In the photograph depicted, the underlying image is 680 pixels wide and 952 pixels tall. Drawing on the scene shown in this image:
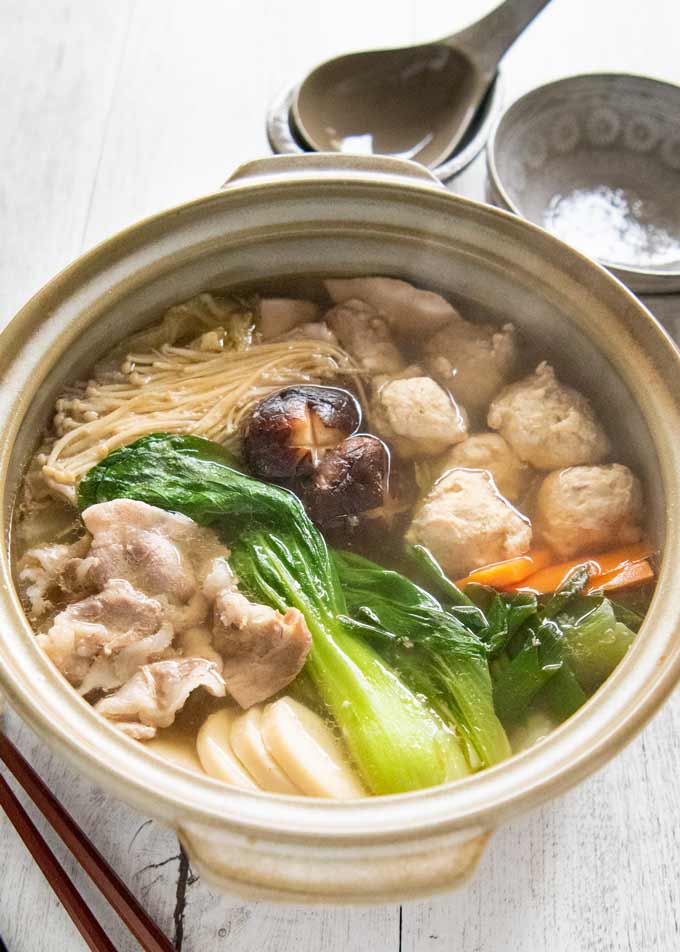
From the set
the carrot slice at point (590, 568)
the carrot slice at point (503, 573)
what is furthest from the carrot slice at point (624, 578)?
the carrot slice at point (503, 573)

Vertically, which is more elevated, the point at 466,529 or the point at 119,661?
the point at 466,529

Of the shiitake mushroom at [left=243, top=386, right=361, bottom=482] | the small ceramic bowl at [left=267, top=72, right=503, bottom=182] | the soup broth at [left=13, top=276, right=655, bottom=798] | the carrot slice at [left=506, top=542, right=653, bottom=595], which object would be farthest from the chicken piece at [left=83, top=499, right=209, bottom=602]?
the small ceramic bowl at [left=267, top=72, right=503, bottom=182]

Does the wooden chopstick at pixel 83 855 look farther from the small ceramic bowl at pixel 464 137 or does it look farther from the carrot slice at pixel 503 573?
the small ceramic bowl at pixel 464 137

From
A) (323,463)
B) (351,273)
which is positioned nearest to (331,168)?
(351,273)

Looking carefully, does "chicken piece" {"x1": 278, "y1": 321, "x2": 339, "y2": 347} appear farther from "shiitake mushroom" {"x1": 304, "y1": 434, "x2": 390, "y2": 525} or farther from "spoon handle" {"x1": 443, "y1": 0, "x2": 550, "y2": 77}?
"spoon handle" {"x1": 443, "y1": 0, "x2": 550, "y2": 77}

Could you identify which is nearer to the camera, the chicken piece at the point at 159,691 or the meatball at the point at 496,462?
the chicken piece at the point at 159,691

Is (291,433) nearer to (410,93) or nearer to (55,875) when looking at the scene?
(55,875)

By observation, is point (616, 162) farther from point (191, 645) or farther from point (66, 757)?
point (66, 757)
